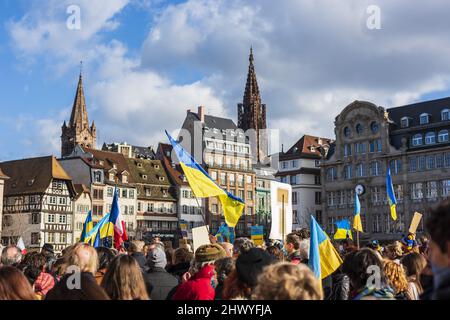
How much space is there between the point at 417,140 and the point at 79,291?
68395 millimetres

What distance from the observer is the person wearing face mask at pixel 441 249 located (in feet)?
12.2

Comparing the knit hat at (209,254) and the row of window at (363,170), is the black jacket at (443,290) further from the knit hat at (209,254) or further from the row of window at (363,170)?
the row of window at (363,170)

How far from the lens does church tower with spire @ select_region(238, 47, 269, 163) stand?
122 metres

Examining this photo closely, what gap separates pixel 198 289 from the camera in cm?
685

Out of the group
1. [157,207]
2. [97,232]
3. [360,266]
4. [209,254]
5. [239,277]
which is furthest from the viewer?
[157,207]

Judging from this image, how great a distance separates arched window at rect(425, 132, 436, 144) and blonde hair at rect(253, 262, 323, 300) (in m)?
67.7

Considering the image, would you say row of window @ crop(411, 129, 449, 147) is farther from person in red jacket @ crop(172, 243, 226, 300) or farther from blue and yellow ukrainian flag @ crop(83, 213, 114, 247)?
person in red jacket @ crop(172, 243, 226, 300)

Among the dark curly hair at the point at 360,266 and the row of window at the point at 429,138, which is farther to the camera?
the row of window at the point at 429,138

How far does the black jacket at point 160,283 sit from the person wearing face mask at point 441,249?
4709mm

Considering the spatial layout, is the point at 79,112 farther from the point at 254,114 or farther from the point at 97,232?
the point at 97,232

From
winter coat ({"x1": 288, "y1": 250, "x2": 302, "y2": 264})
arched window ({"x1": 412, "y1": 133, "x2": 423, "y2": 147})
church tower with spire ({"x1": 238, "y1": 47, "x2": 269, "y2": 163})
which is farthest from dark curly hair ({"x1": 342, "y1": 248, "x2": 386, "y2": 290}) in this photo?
church tower with spire ({"x1": 238, "y1": 47, "x2": 269, "y2": 163})

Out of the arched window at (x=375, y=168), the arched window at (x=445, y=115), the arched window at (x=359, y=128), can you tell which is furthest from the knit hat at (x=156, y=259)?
the arched window at (x=359, y=128)

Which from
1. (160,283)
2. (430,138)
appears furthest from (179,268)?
(430,138)
